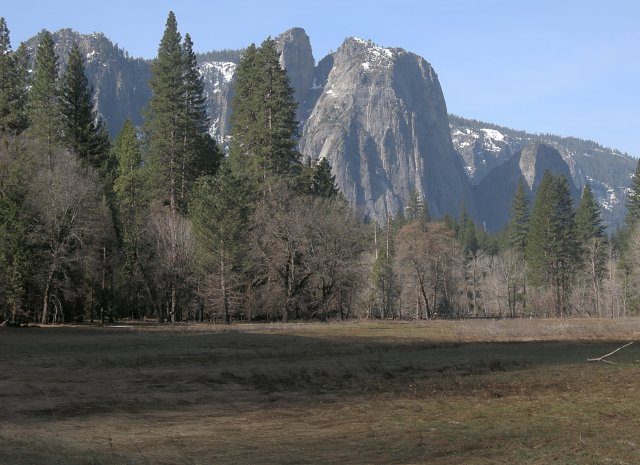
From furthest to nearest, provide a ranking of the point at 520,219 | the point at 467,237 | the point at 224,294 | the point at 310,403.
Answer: the point at 467,237, the point at 520,219, the point at 224,294, the point at 310,403

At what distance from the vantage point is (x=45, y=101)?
Result: 252 feet

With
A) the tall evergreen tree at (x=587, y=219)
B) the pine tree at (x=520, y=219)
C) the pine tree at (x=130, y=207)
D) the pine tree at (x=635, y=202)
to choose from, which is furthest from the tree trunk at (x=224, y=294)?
the pine tree at (x=520, y=219)

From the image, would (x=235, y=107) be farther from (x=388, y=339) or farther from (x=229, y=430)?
(x=229, y=430)

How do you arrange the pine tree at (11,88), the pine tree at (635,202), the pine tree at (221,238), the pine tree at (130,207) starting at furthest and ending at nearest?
the pine tree at (635,202), the pine tree at (11,88), the pine tree at (130,207), the pine tree at (221,238)

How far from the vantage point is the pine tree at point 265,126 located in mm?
77312

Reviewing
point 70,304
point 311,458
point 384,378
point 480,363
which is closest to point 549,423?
point 311,458

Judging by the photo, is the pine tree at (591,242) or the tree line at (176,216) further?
the pine tree at (591,242)

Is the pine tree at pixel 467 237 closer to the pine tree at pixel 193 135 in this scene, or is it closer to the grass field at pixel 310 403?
the pine tree at pixel 193 135

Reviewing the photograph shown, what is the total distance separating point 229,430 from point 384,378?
1071cm

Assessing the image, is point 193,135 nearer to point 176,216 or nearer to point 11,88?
point 176,216

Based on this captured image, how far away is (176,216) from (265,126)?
15.8 m

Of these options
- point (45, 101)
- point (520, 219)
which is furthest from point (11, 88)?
point (520, 219)

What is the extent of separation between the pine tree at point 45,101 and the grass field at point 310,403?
3865cm

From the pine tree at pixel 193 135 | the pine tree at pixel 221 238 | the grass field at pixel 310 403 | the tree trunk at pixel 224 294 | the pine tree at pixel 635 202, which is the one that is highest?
the pine tree at pixel 193 135
